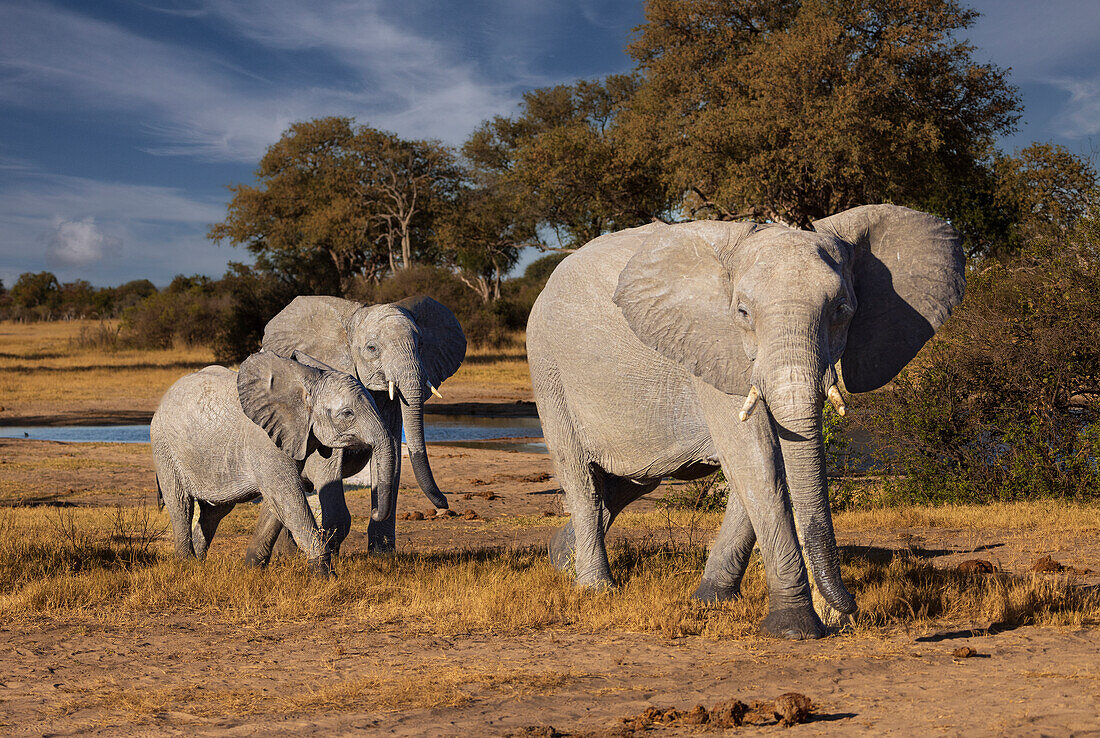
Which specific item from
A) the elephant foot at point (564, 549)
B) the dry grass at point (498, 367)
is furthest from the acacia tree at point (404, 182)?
the elephant foot at point (564, 549)

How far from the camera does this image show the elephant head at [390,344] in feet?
32.0

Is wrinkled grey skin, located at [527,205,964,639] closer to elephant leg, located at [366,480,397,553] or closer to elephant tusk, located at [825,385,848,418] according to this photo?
elephant tusk, located at [825,385,848,418]

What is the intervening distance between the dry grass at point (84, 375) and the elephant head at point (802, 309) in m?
24.1

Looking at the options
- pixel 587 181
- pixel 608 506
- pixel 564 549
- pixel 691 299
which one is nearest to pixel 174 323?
pixel 587 181

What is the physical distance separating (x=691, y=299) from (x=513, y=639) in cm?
222

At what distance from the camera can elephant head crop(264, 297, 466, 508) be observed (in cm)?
975

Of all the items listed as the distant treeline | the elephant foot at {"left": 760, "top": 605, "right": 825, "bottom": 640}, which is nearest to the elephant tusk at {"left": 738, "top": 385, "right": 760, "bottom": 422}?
the elephant foot at {"left": 760, "top": 605, "right": 825, "bottom": 640}

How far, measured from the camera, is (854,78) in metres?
23.8

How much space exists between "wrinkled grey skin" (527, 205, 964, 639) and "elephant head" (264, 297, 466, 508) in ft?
7.70

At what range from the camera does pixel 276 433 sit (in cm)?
783

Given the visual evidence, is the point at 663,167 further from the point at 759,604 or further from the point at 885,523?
the point at 759,604

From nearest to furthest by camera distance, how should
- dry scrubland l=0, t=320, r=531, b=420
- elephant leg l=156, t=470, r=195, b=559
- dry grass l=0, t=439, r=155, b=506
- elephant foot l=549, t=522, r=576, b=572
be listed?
elephant foot l=549, t=522, r=576, b=572, elephant leg l=156, t=470, r=195, b=559, dry grass l=0, t=439, r=155, b=506, dry scrubland l=0, t=320, r=531, b=420

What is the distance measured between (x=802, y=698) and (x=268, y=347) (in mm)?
6766

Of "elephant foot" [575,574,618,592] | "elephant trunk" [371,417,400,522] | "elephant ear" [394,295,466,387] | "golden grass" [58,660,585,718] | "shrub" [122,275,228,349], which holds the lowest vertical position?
"golden grass" [58,660,585,718]
